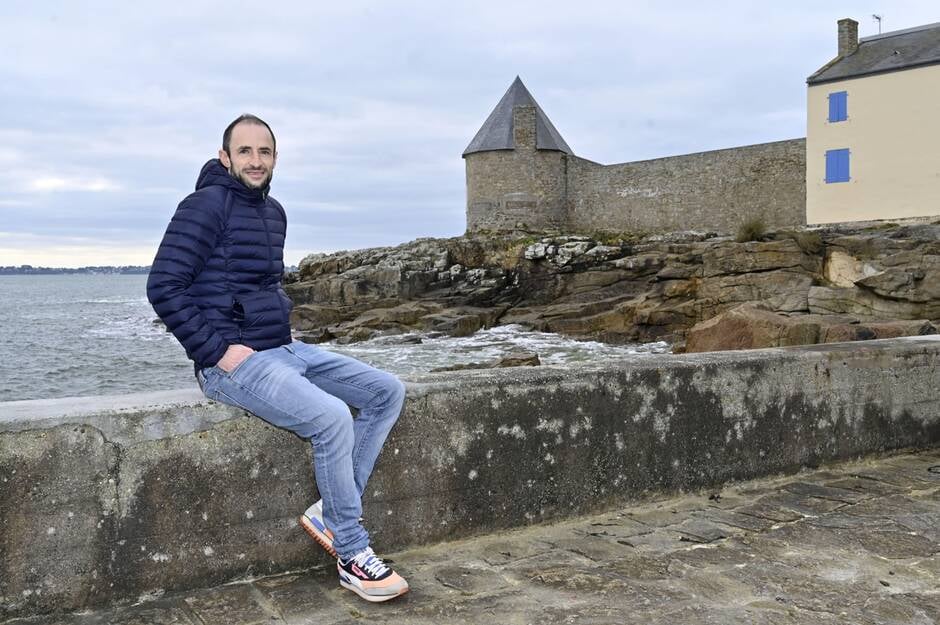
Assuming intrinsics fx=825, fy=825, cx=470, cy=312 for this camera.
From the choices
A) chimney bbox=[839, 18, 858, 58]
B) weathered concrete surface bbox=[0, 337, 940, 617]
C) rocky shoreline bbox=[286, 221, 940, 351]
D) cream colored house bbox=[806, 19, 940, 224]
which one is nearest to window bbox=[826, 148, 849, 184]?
cream colored house bbox=[806, 19, 940, 224]

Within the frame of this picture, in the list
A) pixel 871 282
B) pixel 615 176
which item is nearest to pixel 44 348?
pixel 615 176

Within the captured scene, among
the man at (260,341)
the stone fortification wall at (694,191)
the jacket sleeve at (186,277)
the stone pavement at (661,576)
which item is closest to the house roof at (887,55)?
the stone fortification wall at (694,191)

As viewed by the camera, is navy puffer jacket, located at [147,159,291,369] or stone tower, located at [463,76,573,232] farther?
stone tower, located at [463,76,573,232]

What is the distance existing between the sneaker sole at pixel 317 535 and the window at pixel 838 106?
90.0ft

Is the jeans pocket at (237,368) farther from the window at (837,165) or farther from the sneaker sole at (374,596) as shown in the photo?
the window at (837,165)

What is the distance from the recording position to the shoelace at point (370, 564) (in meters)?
2.58

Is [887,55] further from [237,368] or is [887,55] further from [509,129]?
[237,368]

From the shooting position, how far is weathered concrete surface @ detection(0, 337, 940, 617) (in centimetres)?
248

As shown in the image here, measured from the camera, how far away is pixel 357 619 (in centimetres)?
245

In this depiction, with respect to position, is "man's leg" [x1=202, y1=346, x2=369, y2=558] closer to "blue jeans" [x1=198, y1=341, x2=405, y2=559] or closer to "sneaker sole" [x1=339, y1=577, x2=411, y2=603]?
"blue jeans" [x1=198, y1=341, x2=405, y2=559]

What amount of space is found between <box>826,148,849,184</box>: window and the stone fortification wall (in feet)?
22.8

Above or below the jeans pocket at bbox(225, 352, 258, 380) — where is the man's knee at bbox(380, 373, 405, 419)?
below

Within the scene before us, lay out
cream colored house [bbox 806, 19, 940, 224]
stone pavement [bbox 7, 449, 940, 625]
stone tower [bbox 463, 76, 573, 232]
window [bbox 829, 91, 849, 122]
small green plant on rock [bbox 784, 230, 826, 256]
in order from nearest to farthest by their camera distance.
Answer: stone pavement [bbox 7, 449, 940, 625] → small green plant on rock [bbox 784, 230, 826, 256] → cream colored house [bbox 806, 19, 940, 224] → window [bbox 829, 91, 849, 122] → stone tower [bbox 463, 76, 573, 232]

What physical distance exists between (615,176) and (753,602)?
39.3 m
